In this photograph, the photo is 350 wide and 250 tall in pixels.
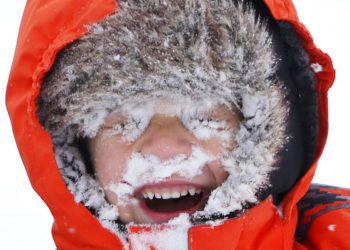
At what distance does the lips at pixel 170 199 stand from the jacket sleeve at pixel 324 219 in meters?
0.33

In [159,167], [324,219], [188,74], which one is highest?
[188,74]

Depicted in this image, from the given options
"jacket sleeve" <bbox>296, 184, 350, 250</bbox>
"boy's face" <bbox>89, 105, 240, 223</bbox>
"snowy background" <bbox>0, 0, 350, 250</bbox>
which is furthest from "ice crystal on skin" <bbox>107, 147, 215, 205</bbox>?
"snowy background" <bbox>0, 0, 350, 250</bbox>

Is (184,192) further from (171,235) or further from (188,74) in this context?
(188,74)

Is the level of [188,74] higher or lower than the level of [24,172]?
higher

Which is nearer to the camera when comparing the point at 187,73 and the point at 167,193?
the point at 187,73

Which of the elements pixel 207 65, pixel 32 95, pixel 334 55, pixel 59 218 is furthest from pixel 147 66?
pixel 334 55

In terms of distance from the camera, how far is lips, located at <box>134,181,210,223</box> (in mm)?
1186

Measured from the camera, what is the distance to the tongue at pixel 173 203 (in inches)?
48.5

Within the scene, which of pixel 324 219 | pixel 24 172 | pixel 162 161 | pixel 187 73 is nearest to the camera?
pixel 187 73

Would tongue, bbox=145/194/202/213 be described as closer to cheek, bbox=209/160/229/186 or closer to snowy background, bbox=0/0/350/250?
cheek, bbox=209/160/229/186

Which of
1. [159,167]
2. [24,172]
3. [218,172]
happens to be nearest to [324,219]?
[218,172]

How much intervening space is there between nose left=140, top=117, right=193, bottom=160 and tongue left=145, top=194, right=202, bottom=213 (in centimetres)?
13

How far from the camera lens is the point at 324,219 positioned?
4.52 feet

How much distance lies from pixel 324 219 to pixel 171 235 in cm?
41
